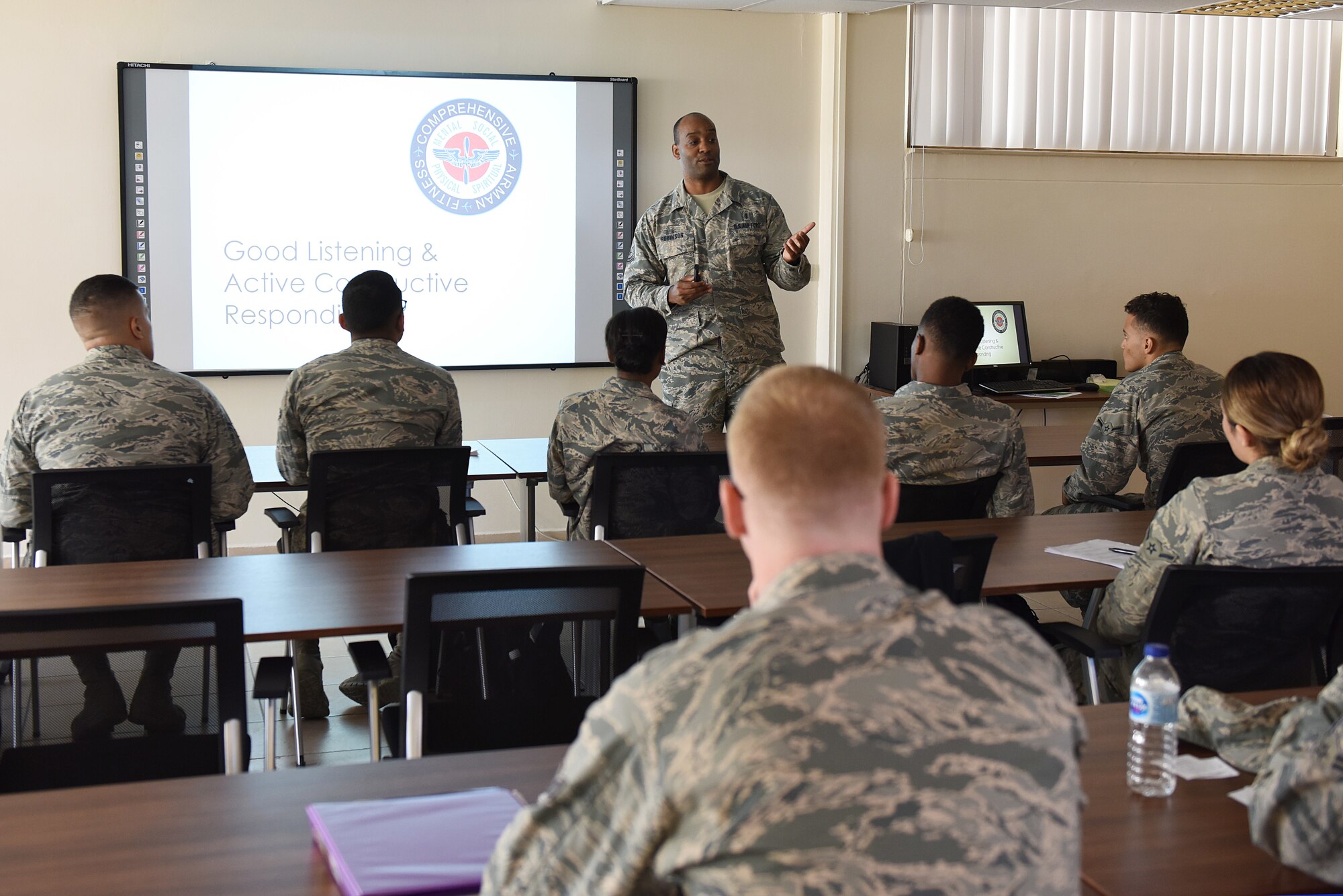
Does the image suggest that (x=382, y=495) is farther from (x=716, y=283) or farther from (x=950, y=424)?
(x=716, y=283)

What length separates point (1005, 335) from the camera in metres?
7.02

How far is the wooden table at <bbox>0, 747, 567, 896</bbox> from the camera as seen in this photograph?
140 cm

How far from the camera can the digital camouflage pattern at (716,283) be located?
504 centimetres

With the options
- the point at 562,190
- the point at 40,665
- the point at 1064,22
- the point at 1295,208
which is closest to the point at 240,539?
the point at 562,190

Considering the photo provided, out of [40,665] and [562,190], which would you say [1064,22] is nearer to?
[562,190]

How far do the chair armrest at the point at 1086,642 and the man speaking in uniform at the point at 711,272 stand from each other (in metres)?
2.36

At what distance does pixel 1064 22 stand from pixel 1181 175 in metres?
1.15

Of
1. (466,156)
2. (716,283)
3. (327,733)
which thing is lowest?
(327,733)

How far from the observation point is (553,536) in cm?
675

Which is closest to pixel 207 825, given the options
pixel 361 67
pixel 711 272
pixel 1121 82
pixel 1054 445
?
pixel 711 272

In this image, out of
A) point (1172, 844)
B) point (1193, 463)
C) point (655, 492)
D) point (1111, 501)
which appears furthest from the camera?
point (1111, 501)

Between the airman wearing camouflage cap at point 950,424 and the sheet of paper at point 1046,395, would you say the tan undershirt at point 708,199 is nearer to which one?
the airman wearing camouflage cap at point 950,424

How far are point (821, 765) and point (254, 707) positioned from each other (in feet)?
11.6

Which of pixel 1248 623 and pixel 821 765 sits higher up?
pixel 821 765
